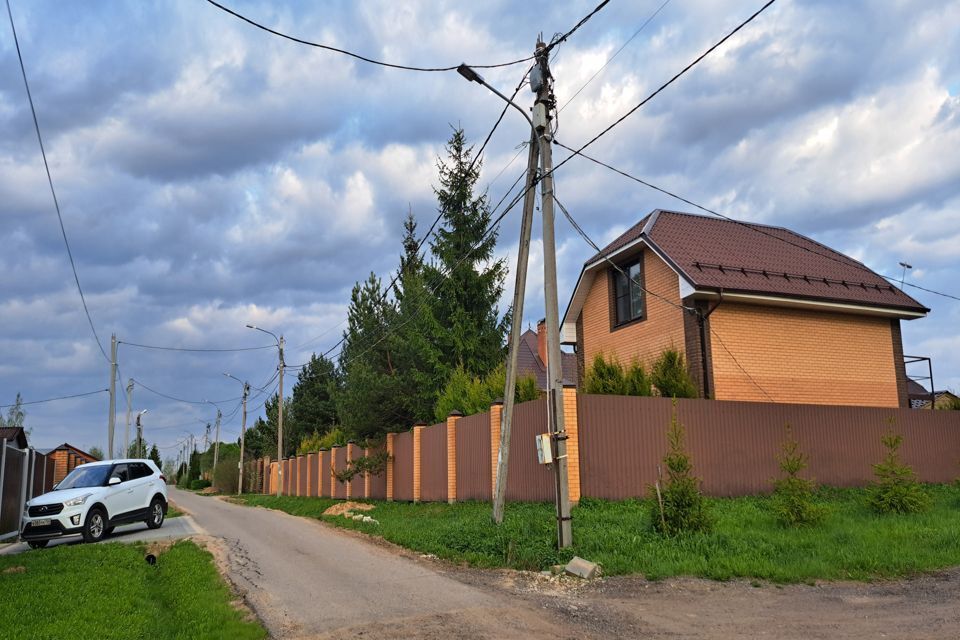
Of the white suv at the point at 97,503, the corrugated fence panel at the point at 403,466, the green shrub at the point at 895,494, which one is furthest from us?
the corrugated fence panel at the point at 403,466

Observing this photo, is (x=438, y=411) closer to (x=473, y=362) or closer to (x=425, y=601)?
(x=473, y=362)

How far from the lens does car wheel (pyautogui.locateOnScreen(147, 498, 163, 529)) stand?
1829 centimetres

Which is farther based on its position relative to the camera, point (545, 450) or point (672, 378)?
point (672, 378)

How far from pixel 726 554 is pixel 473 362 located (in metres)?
16.4

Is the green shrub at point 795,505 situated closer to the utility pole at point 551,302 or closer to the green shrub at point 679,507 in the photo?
the green shrub at point 679,507

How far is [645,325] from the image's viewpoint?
67.0 feet

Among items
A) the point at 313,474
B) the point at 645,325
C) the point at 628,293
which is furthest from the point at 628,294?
the point at 313,474

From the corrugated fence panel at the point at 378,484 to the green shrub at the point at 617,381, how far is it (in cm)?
1048

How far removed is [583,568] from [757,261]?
12.8m

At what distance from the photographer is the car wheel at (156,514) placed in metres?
18.3

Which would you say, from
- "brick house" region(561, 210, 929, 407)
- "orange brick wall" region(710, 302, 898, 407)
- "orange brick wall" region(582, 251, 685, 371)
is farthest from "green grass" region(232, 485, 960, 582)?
"orange brick wall" region(582, 251, 685, 371)

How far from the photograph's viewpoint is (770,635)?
7.16 metres

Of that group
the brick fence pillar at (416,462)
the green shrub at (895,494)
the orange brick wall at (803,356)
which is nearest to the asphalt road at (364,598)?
the green shrub at (895,494)

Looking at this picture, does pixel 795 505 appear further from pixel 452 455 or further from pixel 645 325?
pixel 452 455
